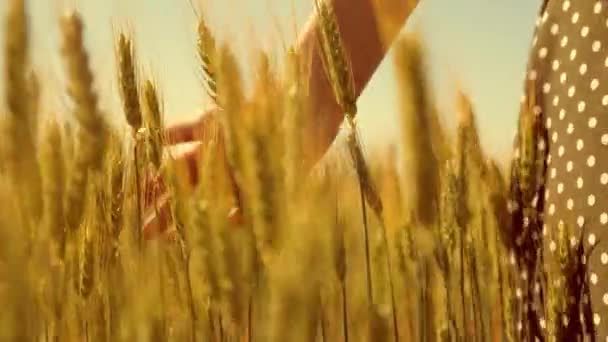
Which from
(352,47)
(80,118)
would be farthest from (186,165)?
(352,47)

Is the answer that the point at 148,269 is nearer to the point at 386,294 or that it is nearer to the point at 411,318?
the point at 386,294

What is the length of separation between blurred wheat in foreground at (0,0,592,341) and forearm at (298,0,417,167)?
2 centimetres

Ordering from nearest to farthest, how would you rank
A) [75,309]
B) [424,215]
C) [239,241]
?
[239,241] → [75,309] → [424,215]

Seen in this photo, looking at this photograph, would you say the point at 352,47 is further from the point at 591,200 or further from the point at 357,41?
the point at 591,200

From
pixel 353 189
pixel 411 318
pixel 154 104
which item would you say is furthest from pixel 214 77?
pixel 411 318

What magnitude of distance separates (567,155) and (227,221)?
28 cm

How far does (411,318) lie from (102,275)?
339 millimetres

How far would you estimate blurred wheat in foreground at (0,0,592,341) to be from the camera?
0.53m

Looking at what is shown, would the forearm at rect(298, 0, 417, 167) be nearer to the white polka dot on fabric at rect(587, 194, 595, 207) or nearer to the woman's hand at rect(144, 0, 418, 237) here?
the woman's hand at rect(144, 0, 418, 237)

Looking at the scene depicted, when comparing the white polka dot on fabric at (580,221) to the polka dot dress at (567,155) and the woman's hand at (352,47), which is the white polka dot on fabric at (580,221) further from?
the woman's hand at (352,47)

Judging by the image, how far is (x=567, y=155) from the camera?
74 centimetres

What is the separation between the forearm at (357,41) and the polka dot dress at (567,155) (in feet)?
0.51

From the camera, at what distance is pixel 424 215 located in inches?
32.9

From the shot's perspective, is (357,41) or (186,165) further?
(357,41)
